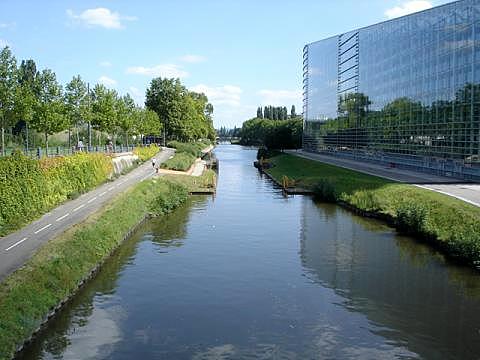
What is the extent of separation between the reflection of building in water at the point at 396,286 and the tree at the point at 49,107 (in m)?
26.7

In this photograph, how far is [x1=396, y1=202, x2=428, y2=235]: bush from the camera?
1312 inches

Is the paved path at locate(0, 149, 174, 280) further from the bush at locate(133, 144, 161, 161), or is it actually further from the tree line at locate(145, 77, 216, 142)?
the tree line at locate(145, 77, 216, 142)

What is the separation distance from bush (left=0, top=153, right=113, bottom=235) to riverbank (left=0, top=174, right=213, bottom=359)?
10.4ft

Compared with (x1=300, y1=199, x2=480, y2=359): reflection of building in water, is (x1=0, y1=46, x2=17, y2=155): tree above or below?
above

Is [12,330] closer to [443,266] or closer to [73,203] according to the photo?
[443,266]

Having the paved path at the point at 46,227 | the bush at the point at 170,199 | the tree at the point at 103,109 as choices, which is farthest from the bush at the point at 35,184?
the tree at the point at 103,109

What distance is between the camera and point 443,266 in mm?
26812

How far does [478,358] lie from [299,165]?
66.3m

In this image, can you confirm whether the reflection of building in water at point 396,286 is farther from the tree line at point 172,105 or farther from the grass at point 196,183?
the tree line at point 172,105

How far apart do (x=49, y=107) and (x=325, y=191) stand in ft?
83.5

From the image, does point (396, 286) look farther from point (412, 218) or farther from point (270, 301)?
point (412, 218)

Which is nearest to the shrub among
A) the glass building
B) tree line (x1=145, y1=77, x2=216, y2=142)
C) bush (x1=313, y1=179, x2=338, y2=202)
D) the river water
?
bush (x1=313, y1=179, x2=338, y2=202)

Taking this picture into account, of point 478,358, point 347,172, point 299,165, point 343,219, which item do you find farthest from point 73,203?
point 299,165

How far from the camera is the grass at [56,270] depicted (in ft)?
54.1
